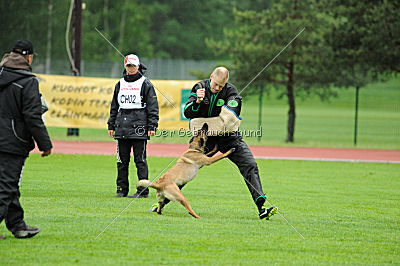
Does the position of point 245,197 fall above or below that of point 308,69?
below

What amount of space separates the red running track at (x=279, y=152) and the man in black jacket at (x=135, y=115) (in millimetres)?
8750

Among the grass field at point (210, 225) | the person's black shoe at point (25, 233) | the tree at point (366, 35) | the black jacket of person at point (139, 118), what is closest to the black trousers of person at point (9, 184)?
the person's black shoe at point (25, 233)

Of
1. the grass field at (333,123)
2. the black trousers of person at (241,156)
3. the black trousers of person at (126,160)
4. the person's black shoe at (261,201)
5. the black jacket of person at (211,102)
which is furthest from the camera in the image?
the grass field at (333,123)

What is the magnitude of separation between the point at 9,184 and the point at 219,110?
3060 mm

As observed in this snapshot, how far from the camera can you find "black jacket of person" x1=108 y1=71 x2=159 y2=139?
35.1ft

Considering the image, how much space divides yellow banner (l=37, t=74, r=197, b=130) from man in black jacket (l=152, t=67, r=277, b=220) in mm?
13891

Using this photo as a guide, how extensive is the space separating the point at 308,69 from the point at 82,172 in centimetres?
1524

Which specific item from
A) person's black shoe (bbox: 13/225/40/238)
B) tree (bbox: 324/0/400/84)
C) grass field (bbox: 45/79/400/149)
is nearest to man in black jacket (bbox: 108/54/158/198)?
person's black shoe (bbox: 13/225/40/238)

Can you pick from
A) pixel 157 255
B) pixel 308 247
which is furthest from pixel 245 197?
pixel 157 255

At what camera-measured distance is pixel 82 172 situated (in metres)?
14.4

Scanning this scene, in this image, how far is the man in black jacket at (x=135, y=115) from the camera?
35.1 feet

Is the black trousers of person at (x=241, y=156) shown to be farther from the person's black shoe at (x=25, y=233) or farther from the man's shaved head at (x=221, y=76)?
the person's black shoe at (x=25, y=233)

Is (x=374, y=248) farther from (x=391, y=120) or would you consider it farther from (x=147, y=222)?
(x=391, y=120)

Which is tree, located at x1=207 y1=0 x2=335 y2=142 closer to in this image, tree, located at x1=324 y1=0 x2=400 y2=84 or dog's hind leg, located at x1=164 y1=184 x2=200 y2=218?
tree, located at x1=324 y1=0 x2=400 y2=84
